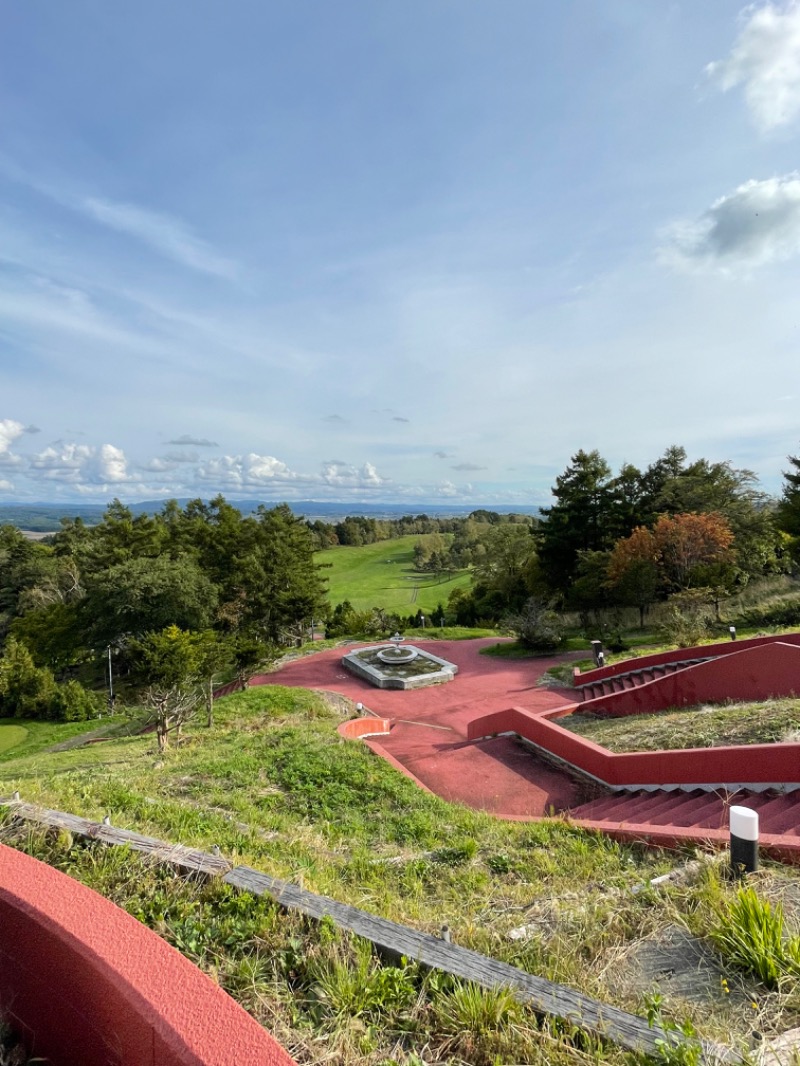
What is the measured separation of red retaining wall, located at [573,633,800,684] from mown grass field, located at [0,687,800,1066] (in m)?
6.74

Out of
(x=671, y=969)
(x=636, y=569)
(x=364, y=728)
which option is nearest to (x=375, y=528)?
(x=636, y=569)

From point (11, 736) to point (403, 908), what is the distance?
22403mm

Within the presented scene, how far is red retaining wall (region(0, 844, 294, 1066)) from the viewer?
1327 mm

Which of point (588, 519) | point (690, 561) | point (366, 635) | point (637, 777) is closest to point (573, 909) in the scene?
point (637, 777)

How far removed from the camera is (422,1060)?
5.49 ft

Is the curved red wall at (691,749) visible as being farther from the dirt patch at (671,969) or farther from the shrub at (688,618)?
the shrub at (688,618)

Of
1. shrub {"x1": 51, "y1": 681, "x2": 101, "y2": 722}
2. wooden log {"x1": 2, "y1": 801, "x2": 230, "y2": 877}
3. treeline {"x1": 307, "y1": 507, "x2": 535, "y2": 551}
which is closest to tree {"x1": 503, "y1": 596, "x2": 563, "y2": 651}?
wooden log {"x1": 2, "y1": 801, "x2": 230, "y2": 877}

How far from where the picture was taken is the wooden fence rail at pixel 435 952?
164 cm

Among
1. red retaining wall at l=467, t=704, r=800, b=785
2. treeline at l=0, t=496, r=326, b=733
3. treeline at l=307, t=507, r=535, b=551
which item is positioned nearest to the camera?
red retaining wall at l=467, t=704, r=800, b=785

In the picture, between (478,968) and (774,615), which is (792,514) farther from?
(478,968)

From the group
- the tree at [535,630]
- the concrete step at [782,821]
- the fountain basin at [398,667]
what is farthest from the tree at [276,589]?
the concrete step at [782,821]

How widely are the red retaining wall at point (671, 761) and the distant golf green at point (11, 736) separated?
1876 cm

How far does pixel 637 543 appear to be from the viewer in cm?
1797

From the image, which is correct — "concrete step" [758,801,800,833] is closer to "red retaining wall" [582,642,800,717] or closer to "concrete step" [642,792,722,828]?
"concrete step" [642,792,722,828]
